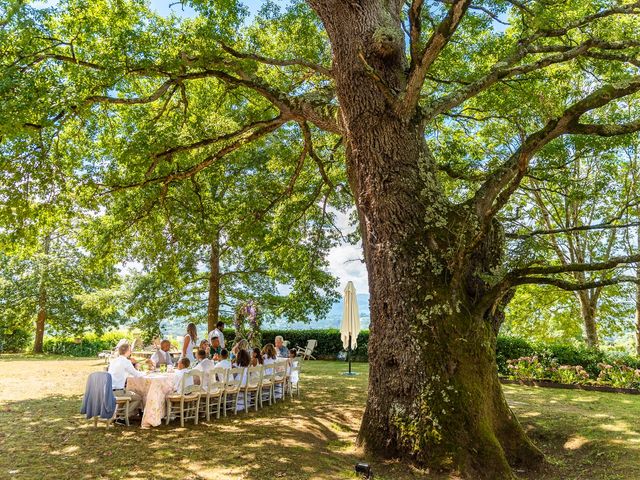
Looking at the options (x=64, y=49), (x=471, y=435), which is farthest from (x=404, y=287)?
(x=64, y=49)

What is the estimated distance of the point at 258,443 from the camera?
6363 mm

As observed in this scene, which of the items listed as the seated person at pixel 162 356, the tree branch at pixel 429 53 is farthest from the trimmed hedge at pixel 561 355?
the tree branch at pixel 429 53

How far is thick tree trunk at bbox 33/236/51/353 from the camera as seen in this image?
23.0m

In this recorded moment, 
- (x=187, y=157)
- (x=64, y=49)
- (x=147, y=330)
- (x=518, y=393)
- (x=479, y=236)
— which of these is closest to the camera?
(x=479, y=236)

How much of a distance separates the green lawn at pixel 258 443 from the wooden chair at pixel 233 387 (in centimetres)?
34

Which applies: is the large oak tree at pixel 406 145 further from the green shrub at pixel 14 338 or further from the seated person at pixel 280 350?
the green shrub at pixel 14 338

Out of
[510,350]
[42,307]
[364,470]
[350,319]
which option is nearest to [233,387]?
[364,470]

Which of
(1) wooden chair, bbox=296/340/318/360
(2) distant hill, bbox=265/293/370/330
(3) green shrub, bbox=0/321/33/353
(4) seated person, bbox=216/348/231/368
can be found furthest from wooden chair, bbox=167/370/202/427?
(3) green shrub, bbox=0/321/33/353

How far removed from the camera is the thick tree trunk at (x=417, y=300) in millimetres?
5445

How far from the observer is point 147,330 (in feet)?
70.6

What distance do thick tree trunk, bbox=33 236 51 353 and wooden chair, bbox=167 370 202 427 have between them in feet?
60.7

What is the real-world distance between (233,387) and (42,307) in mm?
19052

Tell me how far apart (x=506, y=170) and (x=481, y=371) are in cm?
270

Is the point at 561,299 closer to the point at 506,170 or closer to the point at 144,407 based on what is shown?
the point at 506,170
